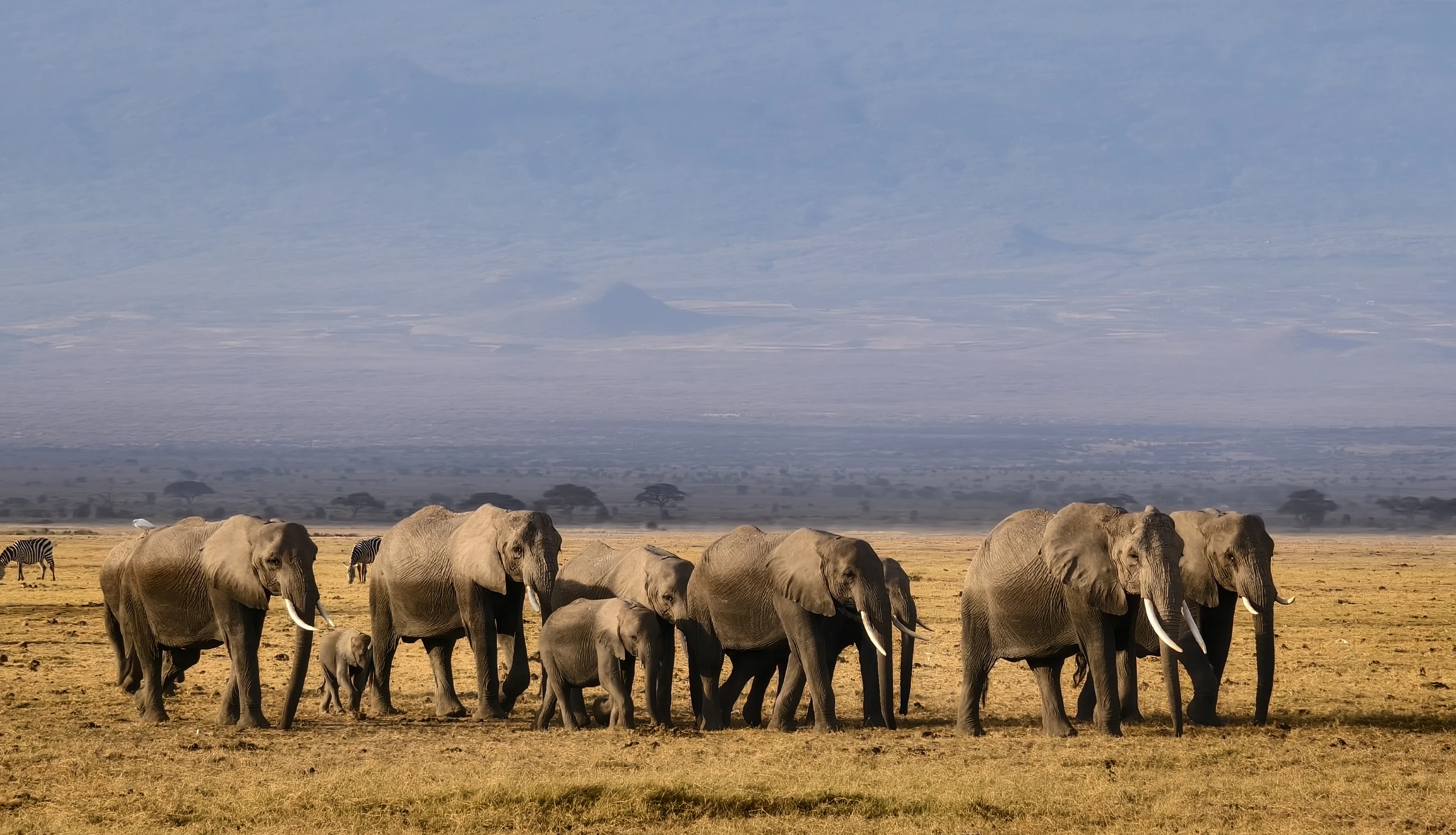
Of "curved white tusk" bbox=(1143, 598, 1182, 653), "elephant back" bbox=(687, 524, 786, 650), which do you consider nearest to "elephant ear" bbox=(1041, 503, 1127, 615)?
"curved white tusk" bbox=(1143, 598, 1182, 653)

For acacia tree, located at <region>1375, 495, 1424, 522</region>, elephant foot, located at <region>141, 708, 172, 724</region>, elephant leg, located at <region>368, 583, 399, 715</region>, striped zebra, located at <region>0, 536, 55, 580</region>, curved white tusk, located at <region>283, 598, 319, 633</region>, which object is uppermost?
curved white tusk, located at <region>283, 598, 319, 633</region>

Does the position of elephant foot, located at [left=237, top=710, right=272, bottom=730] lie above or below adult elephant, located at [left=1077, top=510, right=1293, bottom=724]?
below

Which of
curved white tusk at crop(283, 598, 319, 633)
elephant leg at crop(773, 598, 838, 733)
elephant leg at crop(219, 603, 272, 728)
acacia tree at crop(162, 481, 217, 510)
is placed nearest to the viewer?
curved white tusk at crop(283, 598, 319, 633)

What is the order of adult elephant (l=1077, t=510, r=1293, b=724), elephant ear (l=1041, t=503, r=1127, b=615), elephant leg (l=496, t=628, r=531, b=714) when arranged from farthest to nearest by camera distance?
elephant leg (l=496, t=628, r=531, b=714) → adult elephant (l=1077, t=510, r=1293, b=724) → elephant ear (l=1041, t=503, r=1127, b=615)

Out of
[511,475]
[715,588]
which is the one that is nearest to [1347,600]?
[715,588]

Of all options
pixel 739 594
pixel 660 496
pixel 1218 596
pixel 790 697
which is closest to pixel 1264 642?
pixel 1218 596

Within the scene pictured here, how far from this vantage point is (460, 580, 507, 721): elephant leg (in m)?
23.3

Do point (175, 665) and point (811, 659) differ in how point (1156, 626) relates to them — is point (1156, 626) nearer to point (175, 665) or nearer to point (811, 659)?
point (811, 659)

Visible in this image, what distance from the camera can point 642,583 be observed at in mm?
23109

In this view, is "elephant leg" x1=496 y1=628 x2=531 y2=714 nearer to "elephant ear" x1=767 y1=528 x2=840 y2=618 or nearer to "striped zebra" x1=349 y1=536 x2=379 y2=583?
"elephant ear" x1=767 y1=528 x2=840 y2=618

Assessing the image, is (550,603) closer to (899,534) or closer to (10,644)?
(10,644)

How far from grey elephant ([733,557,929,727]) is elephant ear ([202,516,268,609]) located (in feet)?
19.0

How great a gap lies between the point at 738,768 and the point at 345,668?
Result: 7089 millimetres

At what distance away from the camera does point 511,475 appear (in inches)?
7648
